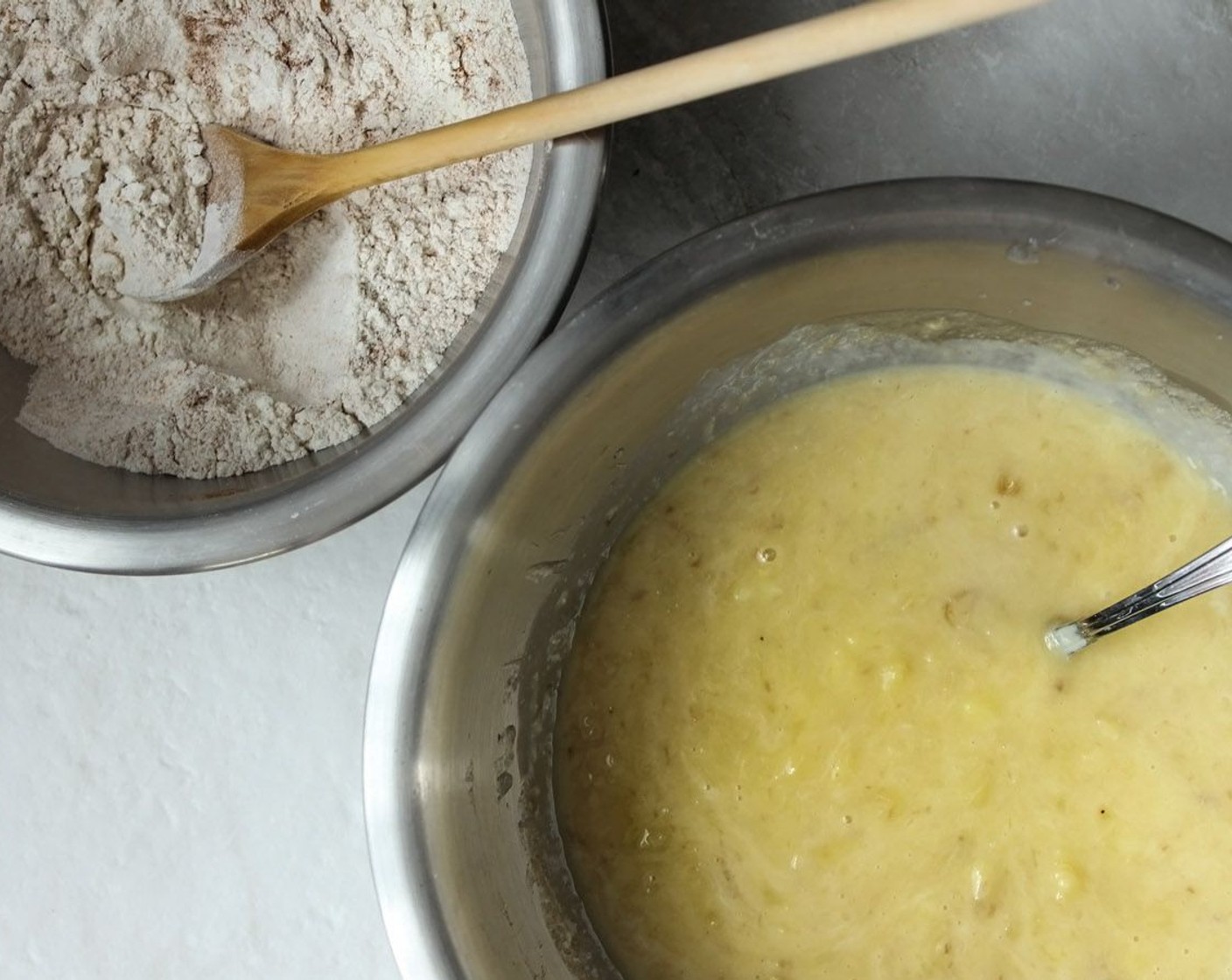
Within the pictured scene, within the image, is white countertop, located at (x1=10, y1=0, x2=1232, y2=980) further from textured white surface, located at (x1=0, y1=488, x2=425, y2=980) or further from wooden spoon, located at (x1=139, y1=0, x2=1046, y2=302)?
wooden spoon, located at (x1=139, y1=0, x2=1046, y2=302)

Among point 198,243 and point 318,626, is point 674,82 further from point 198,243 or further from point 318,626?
point 318,626

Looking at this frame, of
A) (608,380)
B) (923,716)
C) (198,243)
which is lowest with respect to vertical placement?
(923,716)

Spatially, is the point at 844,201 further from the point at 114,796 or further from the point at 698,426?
the point at 114,796

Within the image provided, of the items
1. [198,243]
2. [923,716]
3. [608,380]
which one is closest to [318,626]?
[198,243]

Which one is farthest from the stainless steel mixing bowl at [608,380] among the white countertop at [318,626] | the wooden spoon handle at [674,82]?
the white countertop at [318,626]

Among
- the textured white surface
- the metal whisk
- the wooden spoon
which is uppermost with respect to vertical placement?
the wooden spoon

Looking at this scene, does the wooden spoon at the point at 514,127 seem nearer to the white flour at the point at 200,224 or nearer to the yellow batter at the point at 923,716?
the white flour at the point at 200,224

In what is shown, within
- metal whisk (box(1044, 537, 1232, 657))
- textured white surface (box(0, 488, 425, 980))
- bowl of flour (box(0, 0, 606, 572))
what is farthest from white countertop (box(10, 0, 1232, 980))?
metal whisk (box(1044, 537, 1232, 657))
